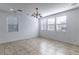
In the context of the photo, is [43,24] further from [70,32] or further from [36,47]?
[70,32]

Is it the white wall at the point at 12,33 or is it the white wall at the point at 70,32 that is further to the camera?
the white wall at the point at 70,32

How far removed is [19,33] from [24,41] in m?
0.41

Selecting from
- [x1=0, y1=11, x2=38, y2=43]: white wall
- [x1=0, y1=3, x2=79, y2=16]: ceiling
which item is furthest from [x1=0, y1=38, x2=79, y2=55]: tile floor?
[x1=0, y1=3, x2=79, y2=16]: ceiling

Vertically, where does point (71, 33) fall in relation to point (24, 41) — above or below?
above

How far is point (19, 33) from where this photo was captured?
3.56 m

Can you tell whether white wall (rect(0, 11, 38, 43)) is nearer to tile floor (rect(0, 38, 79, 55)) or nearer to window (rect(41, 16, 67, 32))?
tile floor (rect(0, 38, 79, 55))

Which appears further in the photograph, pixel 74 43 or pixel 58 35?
pixel 58 35

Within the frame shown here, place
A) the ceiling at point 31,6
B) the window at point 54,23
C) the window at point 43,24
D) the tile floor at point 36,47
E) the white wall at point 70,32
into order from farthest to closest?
the white wall at point 70,32, the window at point 43,24, the window at point 54,23, the tile floor at point 36,47, the ceiling at point 31,6

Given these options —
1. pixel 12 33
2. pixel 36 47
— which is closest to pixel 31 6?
pixel 12 33

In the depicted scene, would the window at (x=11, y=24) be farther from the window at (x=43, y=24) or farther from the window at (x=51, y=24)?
the window at (x=51, y=24)

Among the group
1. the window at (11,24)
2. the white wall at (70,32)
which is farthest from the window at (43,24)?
the window at (11,24)
